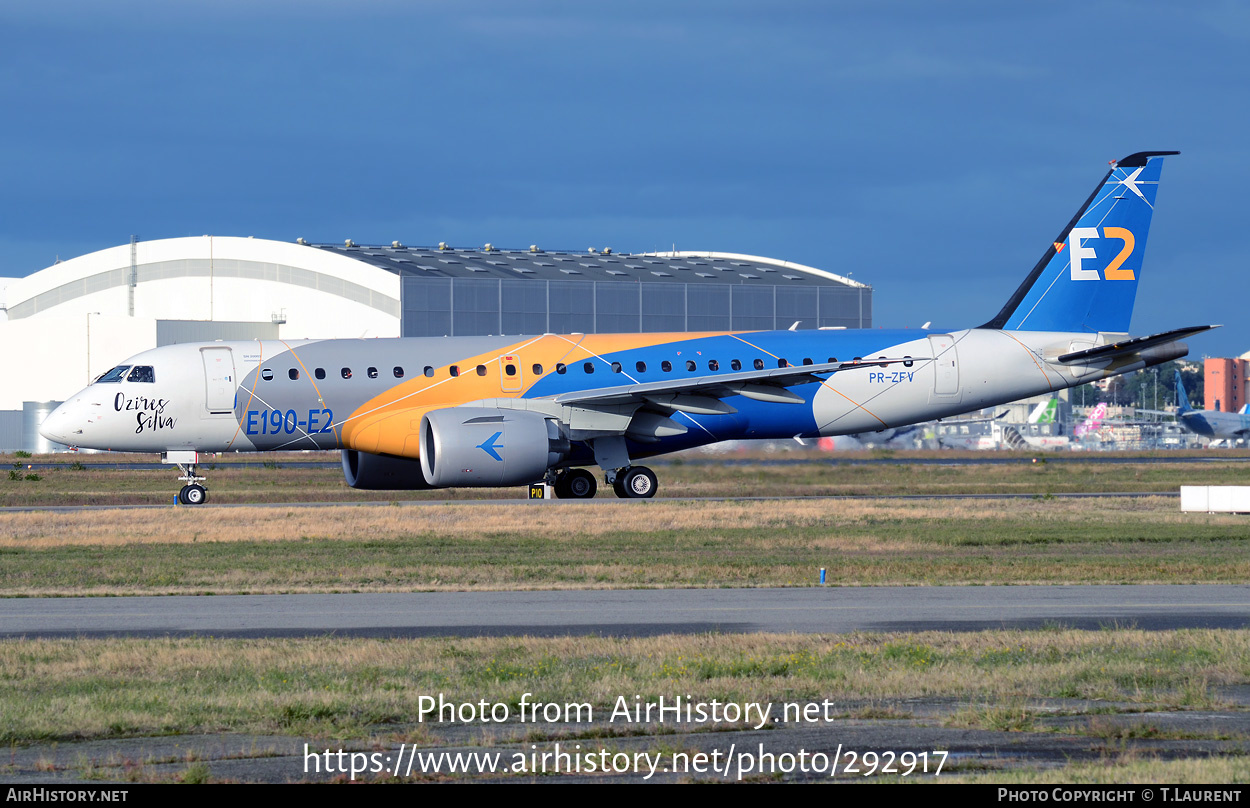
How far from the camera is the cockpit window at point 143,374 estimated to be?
1302 inches

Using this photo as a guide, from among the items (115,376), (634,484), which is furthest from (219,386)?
(634,484)

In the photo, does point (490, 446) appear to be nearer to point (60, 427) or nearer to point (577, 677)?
point (60, 427)

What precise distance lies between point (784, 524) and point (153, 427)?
15034 mm

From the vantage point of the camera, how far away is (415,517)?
29594mm

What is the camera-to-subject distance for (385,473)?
109 feet

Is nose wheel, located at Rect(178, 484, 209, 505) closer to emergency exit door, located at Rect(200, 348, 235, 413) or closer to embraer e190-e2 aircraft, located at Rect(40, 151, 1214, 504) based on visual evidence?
embraer e190-e2 aircraft, located at Rect(40, 151, 1214, 504)

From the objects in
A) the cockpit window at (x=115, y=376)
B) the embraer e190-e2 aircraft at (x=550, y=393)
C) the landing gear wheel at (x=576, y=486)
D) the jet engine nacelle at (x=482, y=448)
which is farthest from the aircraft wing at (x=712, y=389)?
the cockpit window at (x=115, y=376)

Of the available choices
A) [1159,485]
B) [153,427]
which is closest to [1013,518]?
[1159,485]

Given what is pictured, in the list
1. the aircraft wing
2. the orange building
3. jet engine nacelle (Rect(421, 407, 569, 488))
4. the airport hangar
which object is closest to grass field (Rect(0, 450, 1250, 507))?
the aircraft wing

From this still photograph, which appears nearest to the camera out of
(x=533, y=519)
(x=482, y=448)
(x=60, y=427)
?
(x=533, y=519)

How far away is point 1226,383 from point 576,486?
6358 inches

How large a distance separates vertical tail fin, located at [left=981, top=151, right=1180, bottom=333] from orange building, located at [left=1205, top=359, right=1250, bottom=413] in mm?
150007

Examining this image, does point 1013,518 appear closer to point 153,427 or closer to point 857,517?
point 857,517

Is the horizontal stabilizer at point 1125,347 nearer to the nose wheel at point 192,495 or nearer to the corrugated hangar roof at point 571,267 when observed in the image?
the nose wheel at point 192,495
